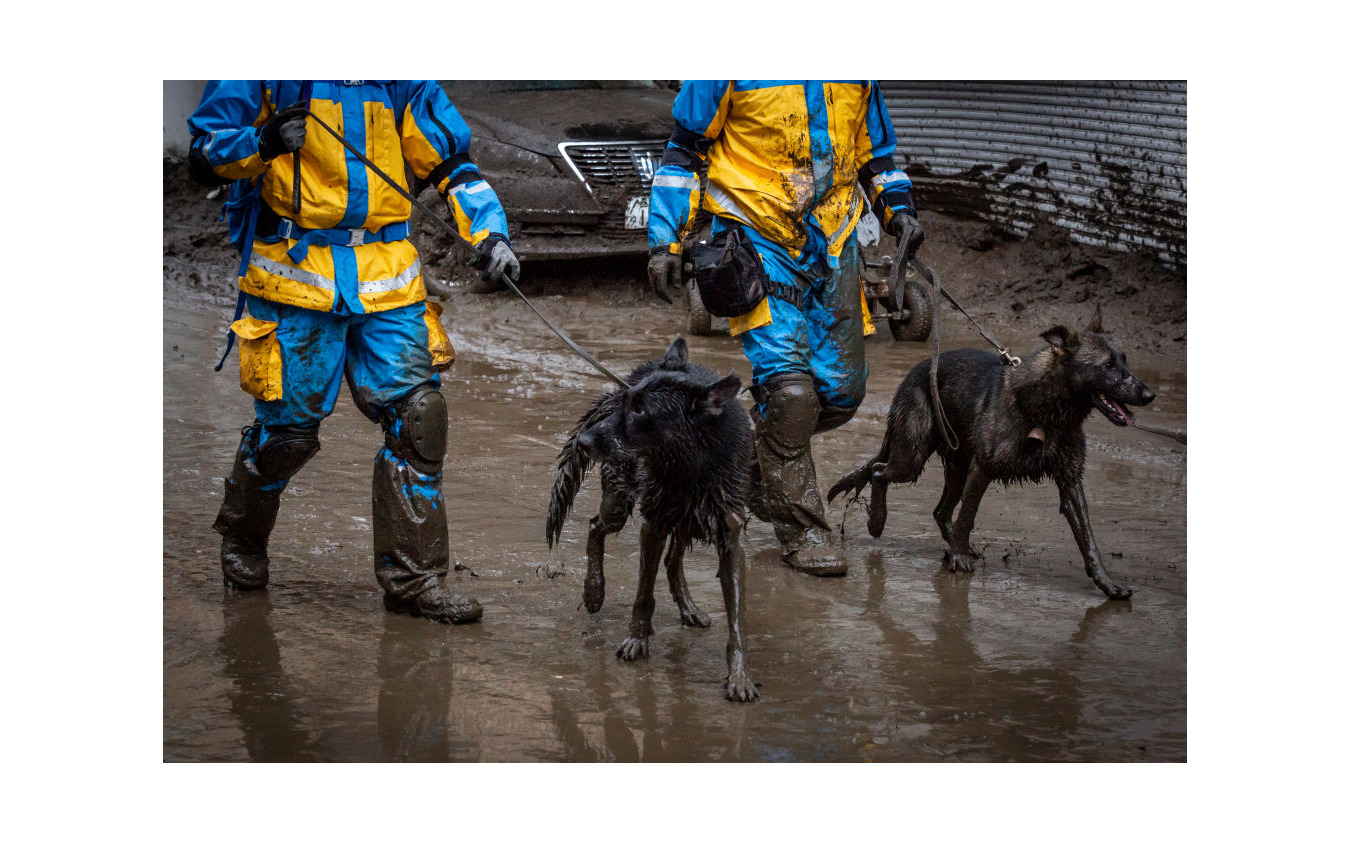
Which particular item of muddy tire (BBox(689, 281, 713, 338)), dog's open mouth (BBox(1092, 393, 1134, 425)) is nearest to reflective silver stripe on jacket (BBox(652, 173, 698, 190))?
dog's open mouth (BBox(1092, 393, 1134, 425))

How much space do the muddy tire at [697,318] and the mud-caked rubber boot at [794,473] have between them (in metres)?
4.06

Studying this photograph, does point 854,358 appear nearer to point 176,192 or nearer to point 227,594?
point 227,594

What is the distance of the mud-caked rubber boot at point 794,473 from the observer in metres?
4.98

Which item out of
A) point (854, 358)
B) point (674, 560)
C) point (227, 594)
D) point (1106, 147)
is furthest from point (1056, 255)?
point (227, 594)

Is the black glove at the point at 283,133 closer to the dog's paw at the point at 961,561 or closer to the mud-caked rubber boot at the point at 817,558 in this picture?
the mud-caked rubber boot at the point at 817,558

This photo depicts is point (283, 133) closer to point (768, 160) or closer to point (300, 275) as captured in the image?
point (300, 275)

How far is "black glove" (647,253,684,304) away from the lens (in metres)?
4.74

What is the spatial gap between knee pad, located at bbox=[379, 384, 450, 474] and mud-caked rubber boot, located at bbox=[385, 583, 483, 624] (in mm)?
402

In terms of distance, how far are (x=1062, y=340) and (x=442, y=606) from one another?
2423mm

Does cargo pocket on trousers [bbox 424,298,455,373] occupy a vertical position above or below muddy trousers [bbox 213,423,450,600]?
above

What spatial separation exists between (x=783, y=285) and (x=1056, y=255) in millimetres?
5403

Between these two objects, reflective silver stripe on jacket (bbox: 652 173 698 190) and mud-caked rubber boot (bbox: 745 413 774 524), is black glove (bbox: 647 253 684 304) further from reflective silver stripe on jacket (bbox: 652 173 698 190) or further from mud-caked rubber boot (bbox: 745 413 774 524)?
mud-caked rubber boot (bbox: 745 413 774 524)

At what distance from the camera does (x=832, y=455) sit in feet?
21.5

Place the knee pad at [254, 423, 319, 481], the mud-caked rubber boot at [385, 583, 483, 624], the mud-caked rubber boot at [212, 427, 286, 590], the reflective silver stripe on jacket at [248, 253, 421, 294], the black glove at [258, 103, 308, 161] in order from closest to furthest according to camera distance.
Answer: the black glove at [258, 103, 308, 161]
the reflective silver stripe on jacket at [248, 253, 421, 294]
the mud-caked rubber boot at [385, 583, 483, 624]
the knee pad at [254, 423, 319, 481]
the mud-caked rubber boot at [212, 427, 286, 590]
